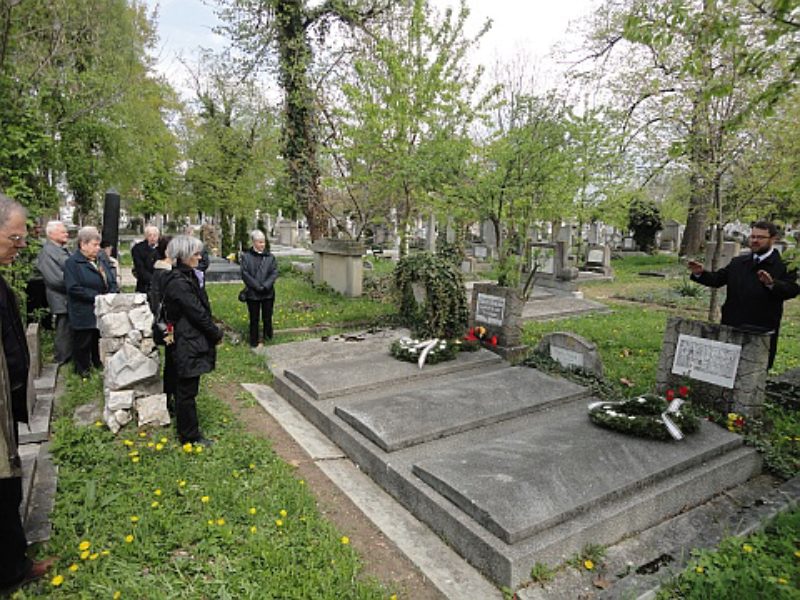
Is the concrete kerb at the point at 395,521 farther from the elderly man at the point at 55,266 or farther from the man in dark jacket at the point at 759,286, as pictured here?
the man in dark jacket at the point at 759,286

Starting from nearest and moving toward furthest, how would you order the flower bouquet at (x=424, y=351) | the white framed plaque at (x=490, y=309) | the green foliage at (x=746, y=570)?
the green foliage at (x=746, y=570) → the flower bouquet at (x=424, y=351) → the white framed plaque at (x=490, y=309)

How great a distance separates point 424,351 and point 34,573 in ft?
13.7

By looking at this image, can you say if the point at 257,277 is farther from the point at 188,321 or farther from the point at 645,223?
the point at 645,223

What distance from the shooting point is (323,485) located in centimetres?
381

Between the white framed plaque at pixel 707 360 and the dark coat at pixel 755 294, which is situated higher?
the dark coat at pixel 755 294

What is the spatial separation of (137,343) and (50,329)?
4.14 metres

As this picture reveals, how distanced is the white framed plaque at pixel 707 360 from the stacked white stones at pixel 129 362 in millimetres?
4848

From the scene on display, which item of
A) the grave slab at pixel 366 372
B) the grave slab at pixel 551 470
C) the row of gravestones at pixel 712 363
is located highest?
the row of gravestones at pixel 712 363

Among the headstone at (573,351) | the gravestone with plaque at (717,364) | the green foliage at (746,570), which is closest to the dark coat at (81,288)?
the headstone at (573,351)

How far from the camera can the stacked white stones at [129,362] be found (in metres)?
4.26

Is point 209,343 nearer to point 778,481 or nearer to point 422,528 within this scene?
point 422,528

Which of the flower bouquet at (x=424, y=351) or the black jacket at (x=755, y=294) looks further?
the flower bouquet at (x=424, y=351)

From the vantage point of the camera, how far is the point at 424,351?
19.8ft

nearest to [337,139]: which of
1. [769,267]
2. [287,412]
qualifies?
[287,412]
